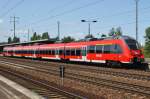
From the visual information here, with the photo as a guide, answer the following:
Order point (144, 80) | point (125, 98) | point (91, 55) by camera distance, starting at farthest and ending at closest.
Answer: point (91, 55), point (144, 80), point (125, 98)

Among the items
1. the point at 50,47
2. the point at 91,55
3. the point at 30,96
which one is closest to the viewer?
the point at 30,96

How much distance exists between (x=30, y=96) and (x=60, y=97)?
4.37 ft

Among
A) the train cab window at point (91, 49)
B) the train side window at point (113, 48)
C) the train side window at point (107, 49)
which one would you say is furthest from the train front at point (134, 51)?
the train cab window at point (91, 49)

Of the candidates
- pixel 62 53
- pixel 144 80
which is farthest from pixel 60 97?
pixel 62 53

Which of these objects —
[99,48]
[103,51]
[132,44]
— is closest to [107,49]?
[103,51]

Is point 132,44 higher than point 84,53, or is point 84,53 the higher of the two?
point 132,44

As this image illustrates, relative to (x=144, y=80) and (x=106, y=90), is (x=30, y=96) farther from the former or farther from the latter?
(x=144, y=80)

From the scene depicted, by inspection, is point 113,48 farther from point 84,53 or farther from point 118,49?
point 84,53

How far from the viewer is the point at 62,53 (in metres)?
47.7

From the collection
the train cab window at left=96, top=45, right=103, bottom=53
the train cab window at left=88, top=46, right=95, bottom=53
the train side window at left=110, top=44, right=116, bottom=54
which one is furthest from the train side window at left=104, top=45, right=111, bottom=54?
the train cab window at left=88, top=46, right=95, bottom=53

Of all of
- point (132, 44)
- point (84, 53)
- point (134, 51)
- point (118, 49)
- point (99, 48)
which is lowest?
point (84, 53)

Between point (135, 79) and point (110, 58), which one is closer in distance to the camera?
point (135, 79)

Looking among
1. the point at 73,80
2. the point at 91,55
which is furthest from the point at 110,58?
the point at 73,80

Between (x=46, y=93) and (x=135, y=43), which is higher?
(x=135, y=43)
